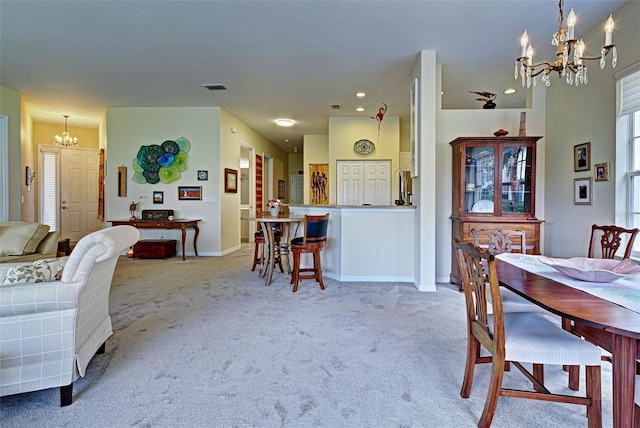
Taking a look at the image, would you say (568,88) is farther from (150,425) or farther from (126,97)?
(126,97)

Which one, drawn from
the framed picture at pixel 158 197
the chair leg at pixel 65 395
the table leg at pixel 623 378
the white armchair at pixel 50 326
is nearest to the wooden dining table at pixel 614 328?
the table leg at pixel 623 378

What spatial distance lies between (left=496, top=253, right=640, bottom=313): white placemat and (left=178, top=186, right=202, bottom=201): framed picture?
553cm

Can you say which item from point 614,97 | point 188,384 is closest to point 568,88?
point 614,97

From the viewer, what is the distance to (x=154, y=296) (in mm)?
3668

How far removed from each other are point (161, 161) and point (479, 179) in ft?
17.9

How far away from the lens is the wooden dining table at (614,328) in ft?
3.78

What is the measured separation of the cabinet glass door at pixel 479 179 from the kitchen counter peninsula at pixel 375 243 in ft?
2.37

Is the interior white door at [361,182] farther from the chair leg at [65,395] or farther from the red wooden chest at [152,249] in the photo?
the chair leg at [65,395]

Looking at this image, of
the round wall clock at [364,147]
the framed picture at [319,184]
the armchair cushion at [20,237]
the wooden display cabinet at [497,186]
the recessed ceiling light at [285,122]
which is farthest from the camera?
the framed picture at [319,184]

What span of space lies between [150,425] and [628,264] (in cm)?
260

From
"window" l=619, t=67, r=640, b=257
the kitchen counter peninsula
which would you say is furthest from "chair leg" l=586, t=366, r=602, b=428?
the kitchen counter peninsula

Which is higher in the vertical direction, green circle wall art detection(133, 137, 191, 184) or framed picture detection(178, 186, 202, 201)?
green circle wall art detection(133, 137, 191, 184)

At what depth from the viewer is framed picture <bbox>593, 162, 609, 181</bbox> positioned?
3.16m

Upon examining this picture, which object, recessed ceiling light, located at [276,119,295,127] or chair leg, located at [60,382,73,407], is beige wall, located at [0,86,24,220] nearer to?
recessed ceiling light, located at [276,119,295,127]
